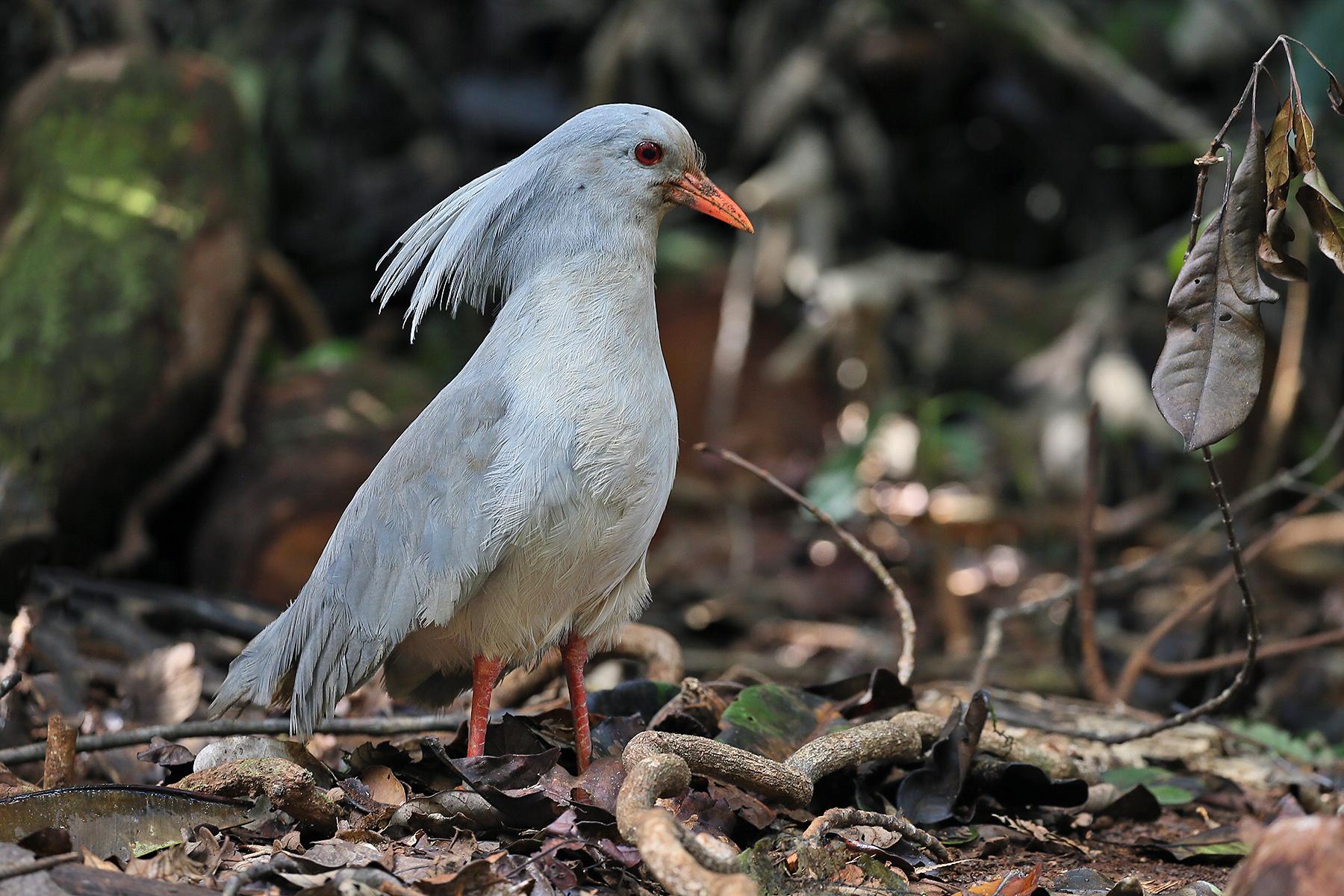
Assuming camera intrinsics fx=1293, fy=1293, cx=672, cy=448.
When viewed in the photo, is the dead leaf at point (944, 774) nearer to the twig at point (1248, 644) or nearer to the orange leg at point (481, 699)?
the twig at point (1248, 644)

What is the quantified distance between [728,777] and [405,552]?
104 cm

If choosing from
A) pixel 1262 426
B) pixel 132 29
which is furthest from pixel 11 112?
pixel 1262 426

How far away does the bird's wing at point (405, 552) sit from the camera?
10.8 feet

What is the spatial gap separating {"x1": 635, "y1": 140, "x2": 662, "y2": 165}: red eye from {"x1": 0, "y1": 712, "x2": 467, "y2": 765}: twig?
5.55ft

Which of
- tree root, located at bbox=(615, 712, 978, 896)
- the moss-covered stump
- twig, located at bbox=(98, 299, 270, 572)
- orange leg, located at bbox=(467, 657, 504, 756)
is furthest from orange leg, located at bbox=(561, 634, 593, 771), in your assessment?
twig, located at bbox=(98, 299, 270, 572)

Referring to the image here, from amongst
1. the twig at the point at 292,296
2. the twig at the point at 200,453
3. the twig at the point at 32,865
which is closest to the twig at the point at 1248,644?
the twig at the point at 32,865

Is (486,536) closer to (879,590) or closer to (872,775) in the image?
(872,775)

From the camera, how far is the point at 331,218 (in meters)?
9.61

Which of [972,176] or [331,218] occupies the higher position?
[972,176]

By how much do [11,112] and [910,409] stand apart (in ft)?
17.7

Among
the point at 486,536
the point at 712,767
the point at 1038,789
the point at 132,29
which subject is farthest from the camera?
the point at 132,29

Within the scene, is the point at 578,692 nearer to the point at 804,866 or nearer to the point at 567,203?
the point at 804,866

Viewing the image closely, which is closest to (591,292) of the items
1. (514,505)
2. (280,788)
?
(514,505)

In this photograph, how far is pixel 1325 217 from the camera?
2.76m
